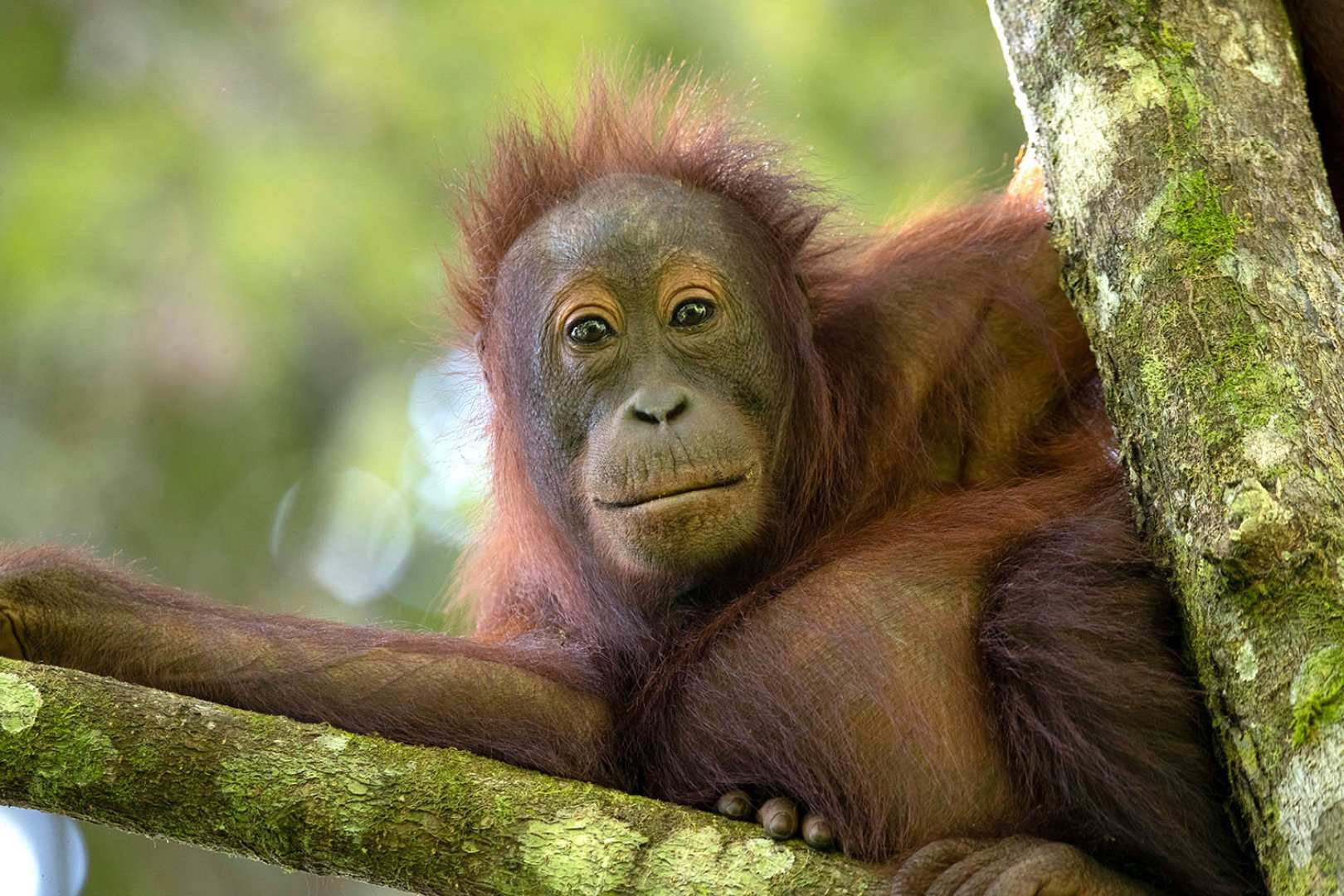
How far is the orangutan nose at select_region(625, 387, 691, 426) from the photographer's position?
3840mm

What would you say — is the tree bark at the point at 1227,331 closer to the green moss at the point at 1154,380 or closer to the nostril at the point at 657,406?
the green moss at the point at 1154,380

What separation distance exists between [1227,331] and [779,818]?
1.42 metres

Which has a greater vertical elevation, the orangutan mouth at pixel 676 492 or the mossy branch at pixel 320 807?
the orangutan mouth at pixel 676 492

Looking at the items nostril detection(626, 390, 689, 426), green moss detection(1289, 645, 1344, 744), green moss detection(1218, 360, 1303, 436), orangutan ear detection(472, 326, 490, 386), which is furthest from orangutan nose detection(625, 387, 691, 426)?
green moss detection(1289, 645, 1344, 744)

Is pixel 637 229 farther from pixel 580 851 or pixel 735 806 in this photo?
pixel 580 851

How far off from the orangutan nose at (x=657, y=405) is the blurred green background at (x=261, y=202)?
3.87m

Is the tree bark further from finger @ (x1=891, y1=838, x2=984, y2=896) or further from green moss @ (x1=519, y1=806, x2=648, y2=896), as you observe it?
green moss @ (x1=519, y1=806, x2=648, y2=896)

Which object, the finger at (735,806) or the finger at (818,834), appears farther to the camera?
the finger at (735,806)

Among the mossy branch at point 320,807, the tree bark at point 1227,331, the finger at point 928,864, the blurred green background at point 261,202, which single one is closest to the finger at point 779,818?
the mossy branch at point 320,807

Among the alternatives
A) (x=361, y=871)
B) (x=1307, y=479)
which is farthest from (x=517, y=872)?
(x=1307, y=479)

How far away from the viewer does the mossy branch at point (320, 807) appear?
296 cm

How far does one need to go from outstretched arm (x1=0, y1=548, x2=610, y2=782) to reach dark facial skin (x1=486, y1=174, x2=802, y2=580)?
0.51 metres

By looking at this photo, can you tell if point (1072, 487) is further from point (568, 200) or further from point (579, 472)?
point (568, 200)

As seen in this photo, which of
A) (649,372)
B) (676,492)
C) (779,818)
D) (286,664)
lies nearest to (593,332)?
(649,372)
